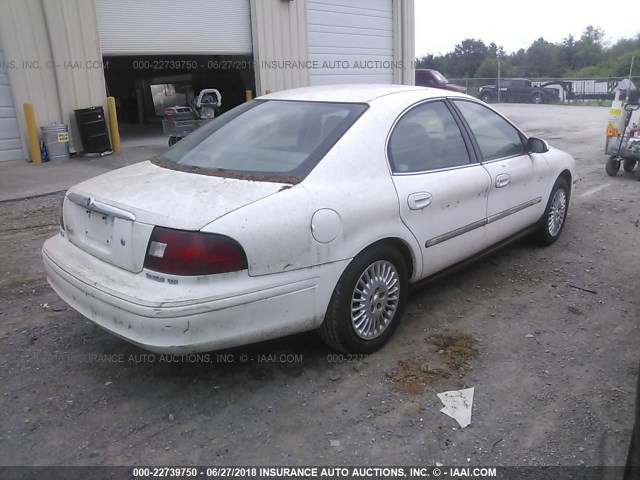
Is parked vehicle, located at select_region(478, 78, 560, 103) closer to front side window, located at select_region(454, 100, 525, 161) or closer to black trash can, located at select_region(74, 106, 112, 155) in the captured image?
black trash can, located at select_region(74, 106, 112, 155)

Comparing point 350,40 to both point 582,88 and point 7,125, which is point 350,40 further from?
point 582,88

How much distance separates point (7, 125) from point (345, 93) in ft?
28.8

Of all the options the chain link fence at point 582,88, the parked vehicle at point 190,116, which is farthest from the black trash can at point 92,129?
the chain link fence at point 582,88

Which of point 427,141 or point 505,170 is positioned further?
point 505,170

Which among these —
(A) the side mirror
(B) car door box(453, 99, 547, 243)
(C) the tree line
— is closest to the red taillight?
(B) car door box(453, 99, 547, 243)

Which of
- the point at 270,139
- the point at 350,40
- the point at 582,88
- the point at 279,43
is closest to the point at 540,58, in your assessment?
the point at 582,88

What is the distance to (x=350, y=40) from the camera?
1583cm

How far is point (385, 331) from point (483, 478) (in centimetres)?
121

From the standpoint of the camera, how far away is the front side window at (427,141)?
Result: 12.1ft

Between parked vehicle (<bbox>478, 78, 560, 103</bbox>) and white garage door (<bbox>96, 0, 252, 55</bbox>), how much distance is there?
23.1 metres

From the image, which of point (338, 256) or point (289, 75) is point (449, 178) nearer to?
point (338, 256)

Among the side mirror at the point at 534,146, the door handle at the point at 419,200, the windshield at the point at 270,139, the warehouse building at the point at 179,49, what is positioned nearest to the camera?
the windshield at the point at 270,139

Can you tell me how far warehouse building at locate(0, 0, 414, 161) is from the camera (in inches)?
409

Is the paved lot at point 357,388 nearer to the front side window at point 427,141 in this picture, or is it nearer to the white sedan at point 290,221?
the white sedan at point 290,221
